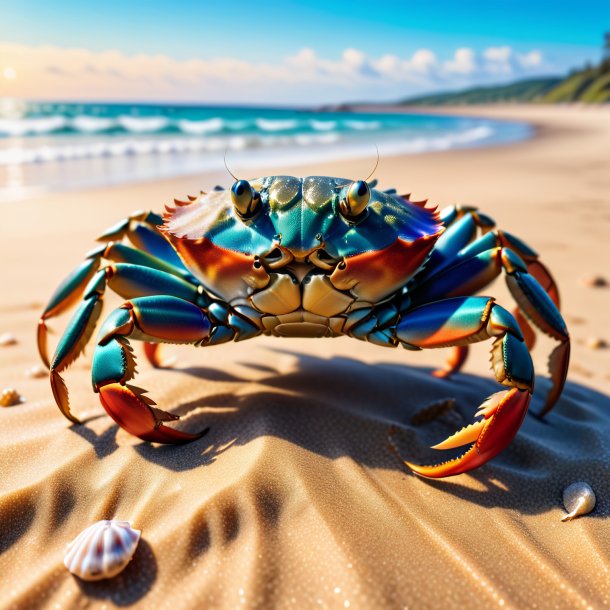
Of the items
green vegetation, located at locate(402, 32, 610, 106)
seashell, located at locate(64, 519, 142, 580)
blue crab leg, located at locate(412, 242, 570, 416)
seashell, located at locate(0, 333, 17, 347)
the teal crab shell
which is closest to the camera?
seashell, located at locate(64, 519, 142, 580)

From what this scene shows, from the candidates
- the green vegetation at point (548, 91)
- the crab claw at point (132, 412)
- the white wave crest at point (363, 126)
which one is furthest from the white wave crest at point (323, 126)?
the green vegetation at point (548, 91)

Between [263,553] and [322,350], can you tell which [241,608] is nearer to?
[263,553]

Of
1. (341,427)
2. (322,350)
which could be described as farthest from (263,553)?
(322,350)

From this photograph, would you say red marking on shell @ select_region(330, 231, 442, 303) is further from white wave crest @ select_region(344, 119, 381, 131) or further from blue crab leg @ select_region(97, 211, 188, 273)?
white wave crest @ select_region(344, 119, 381, 131)

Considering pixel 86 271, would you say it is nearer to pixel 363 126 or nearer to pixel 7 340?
pixel 7 340

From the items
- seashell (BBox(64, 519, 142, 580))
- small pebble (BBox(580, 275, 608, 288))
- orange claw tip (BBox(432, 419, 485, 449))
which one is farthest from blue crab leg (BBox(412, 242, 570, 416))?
small pebble (BBox(580, 275, 608, 288))

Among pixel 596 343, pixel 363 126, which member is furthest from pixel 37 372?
pixel 363 126
